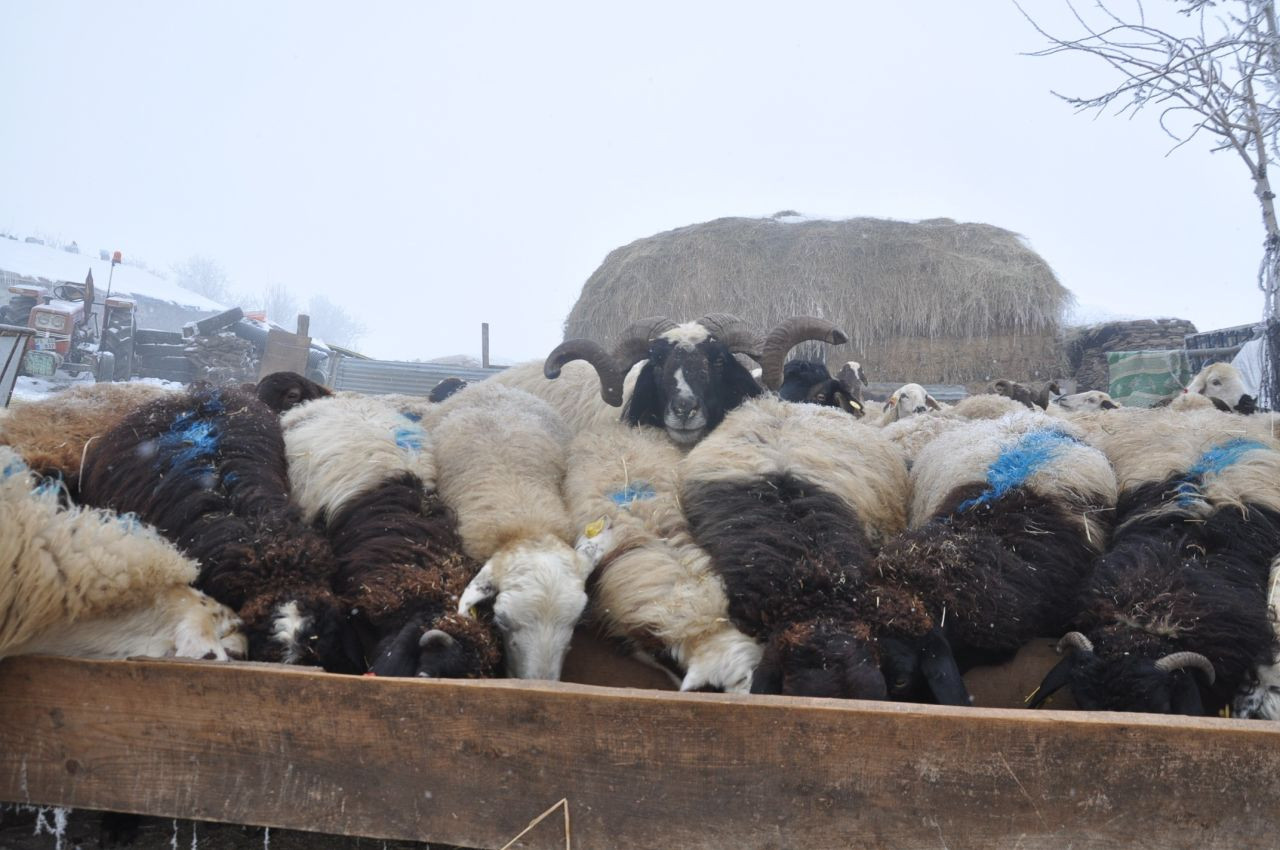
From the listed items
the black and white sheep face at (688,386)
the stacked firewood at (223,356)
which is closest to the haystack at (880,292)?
the stacked firewood at (223,356)

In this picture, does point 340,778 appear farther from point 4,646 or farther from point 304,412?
point 304,412

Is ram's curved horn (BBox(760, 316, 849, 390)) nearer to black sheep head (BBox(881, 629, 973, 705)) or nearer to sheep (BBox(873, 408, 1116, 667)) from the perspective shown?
sheep (BBox(873, 408, 1116, 667))

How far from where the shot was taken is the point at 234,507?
3.62m

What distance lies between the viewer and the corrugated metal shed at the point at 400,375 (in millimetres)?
15945

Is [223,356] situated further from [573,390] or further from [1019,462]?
[1019,462]

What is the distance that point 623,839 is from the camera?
2.18 m

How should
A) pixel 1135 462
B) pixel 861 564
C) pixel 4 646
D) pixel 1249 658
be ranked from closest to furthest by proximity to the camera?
pixel 4 646, pixel 1249 658, pixel 861 564, pixel 1135 462

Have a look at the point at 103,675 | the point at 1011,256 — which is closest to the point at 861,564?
the point at 103,675

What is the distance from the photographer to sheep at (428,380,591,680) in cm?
335

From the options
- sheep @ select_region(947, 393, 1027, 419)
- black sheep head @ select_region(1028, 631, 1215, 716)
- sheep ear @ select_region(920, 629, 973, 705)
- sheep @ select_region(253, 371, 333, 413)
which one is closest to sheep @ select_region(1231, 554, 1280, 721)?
black sheep head @ select_region(1028, 631, 1215, 716)

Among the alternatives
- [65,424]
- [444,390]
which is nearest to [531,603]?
[65,424]

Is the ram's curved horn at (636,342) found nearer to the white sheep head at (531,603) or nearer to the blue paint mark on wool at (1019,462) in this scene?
the blue paint mark on wool at (1019,462)

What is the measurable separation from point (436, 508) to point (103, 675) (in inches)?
69.5

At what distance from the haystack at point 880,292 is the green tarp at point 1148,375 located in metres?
6.08
